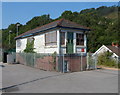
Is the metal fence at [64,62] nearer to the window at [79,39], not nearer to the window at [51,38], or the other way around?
the window at [51,38]

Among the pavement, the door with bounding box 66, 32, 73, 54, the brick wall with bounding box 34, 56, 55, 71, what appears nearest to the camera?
the pavement

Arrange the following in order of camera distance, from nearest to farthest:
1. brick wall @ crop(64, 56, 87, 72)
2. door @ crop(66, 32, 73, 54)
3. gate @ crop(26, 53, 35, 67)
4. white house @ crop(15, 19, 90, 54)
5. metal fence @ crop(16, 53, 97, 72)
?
metal fence @ crop(16, 53, 97, 72) → brick wall @ crop(64, 56, 87, 72) → white house @ crop(15, 19, 90, 54) → door @ crop(66, 32, 73, 54) → gate @ crop(26, 53, 35, 67)

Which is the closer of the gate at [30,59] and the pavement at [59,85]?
the pavement at [59,85]

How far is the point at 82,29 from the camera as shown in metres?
16.7

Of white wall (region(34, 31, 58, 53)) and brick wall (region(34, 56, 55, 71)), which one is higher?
white wall (region(34, 31, 58, 53))

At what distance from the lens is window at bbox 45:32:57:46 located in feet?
51.3

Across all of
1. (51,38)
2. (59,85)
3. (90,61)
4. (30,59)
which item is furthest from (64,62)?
(30,59)

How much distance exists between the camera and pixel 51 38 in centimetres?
1612

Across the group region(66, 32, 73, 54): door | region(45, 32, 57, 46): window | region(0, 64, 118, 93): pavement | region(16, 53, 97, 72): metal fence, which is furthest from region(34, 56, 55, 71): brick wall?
region(0, 64, 118, 93): pavement

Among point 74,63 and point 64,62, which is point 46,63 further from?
point 74,63

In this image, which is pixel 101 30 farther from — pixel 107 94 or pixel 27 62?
pixel 107 94

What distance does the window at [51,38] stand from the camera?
15.6 m

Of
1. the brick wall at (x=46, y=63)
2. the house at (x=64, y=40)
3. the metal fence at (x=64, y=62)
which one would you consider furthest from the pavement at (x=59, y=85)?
the house at (x=64, y=40)

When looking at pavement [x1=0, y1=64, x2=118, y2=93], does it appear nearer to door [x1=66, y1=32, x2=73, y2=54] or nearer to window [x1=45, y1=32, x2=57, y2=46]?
door [x1=66, y1=32, x2=73, y2=54]
